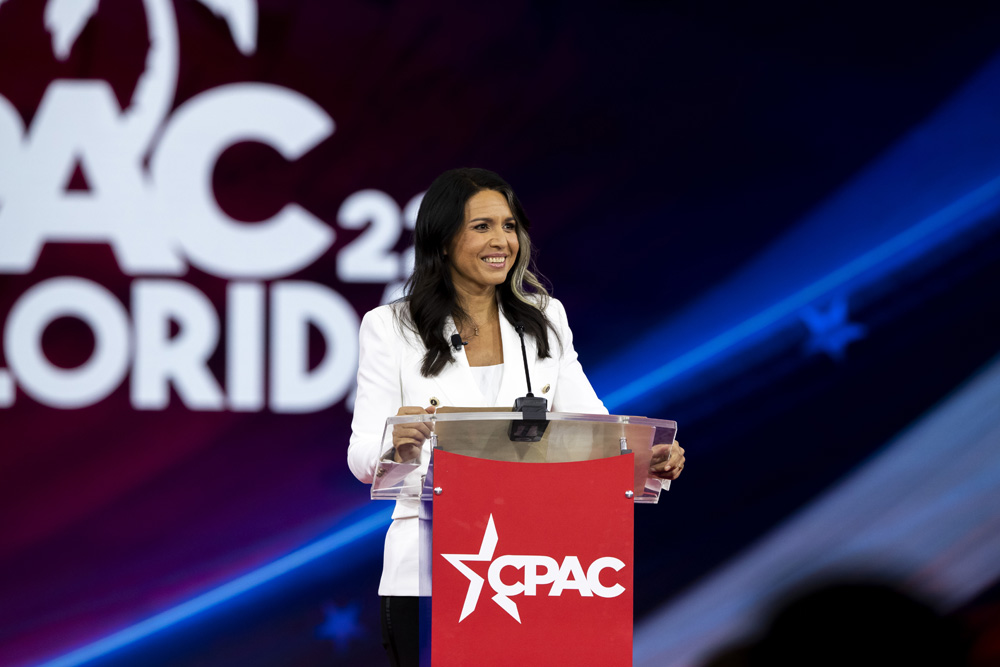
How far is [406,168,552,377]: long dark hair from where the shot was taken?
199 cm

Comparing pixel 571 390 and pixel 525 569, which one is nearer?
pixel 525 569

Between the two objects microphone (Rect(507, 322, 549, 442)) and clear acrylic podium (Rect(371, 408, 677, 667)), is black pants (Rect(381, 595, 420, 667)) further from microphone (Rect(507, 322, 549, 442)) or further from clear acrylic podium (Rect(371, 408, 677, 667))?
microphone (Rect(507, 322, 549, 442))

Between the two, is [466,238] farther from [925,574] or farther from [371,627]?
[925,574]

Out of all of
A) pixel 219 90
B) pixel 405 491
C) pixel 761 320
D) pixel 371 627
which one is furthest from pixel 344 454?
pixel 405 491

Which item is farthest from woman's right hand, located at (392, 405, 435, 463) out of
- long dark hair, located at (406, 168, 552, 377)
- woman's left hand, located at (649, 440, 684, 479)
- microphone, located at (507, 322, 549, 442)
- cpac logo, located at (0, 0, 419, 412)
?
cpac logo, located at (0, 0, 419, 412)

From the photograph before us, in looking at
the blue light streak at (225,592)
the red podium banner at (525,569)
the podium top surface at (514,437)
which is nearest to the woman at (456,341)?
the podium top surface at (514,437)

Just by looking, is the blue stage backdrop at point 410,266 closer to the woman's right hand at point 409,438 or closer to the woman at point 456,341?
the woman at point 456,341

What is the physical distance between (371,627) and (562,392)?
1.87 metres

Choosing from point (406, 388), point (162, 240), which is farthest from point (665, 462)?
point (162, 240)

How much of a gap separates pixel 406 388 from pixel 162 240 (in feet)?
6.34

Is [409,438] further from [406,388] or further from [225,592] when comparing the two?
[225,592]

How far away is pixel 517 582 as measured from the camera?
1389 mm

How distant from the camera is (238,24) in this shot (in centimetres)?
349

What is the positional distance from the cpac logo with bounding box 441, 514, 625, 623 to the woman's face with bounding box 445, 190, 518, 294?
715 millimetres
